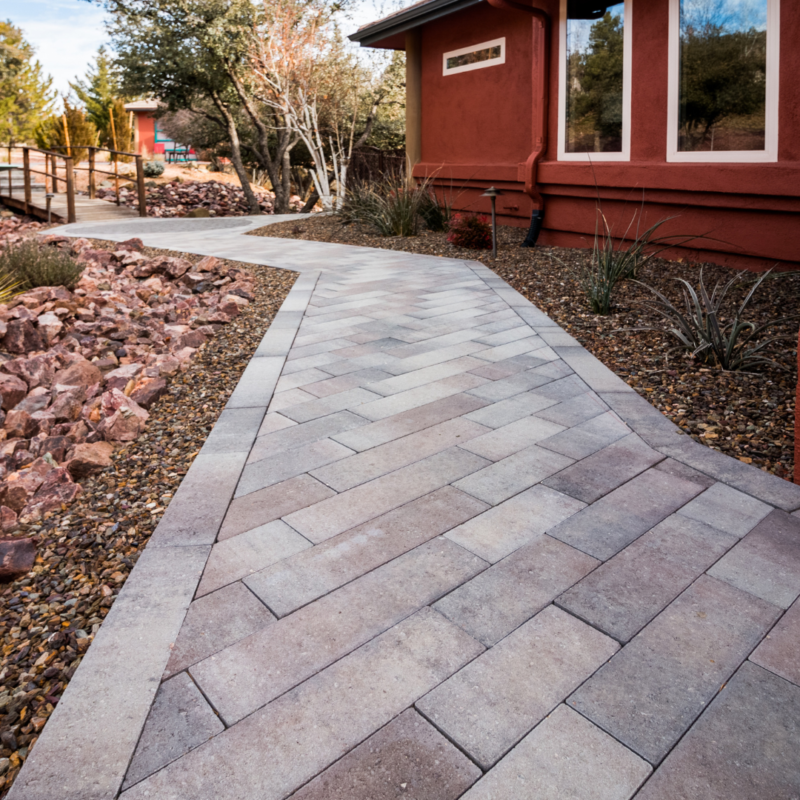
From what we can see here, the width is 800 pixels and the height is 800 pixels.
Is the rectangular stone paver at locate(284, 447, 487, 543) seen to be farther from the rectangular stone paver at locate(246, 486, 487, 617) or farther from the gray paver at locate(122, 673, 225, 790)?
the gray paver at locate(122, 673, 225, 790)

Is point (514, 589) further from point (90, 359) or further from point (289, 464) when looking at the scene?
point (90, 359)

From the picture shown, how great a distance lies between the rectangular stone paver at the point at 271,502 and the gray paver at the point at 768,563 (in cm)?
123

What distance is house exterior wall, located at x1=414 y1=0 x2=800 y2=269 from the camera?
4.98 m

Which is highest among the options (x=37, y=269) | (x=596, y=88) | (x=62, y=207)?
(x=596, y=88)

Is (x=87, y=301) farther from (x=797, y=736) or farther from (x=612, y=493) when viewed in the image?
(x=797, y=736)

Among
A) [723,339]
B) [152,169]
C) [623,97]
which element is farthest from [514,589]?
[152,169]

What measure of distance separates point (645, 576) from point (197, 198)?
1668cm

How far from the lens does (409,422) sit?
2.94m

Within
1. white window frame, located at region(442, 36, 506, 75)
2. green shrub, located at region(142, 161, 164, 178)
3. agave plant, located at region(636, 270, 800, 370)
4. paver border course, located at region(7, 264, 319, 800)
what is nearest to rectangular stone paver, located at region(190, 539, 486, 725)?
paver border course, located at region(7, 264, 319, 800)

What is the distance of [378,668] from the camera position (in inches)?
61.7

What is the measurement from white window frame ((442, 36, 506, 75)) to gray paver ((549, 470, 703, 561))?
7.31 meters

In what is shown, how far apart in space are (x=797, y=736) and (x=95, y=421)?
2845 millimetres

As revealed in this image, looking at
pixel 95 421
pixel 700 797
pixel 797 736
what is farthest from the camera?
pixel 95 421

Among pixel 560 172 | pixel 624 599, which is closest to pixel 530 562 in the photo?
pixel 624 599
